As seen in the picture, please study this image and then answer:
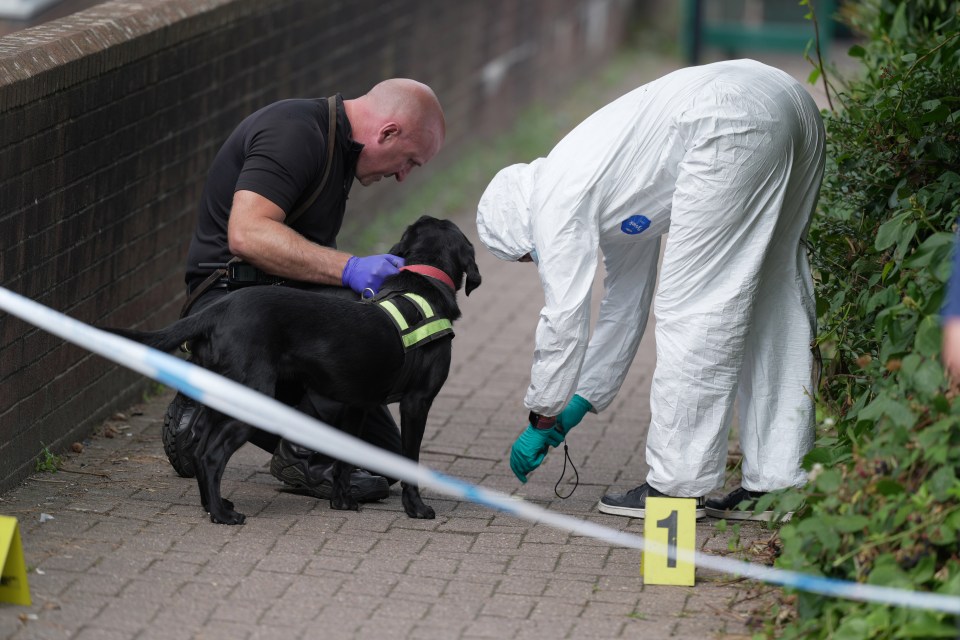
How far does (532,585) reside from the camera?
419 centimetres

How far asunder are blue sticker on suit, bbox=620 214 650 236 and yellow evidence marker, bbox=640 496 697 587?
3.42ft

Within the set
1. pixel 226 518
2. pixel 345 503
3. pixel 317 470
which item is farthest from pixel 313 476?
pixel 226 518

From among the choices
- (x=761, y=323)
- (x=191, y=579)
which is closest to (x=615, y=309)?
(x=761, y=323)

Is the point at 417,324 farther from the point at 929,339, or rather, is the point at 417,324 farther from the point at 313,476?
the point at 929,339

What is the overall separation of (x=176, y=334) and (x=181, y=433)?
678mm

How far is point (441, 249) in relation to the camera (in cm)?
484

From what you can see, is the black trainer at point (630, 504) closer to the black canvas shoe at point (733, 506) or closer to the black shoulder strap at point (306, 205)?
the black canvas shoe at point (733, 506)

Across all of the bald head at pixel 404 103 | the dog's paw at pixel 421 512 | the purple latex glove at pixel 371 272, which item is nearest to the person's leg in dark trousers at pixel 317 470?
the dog's paw at pixel 421 512

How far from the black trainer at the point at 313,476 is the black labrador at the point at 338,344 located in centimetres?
9

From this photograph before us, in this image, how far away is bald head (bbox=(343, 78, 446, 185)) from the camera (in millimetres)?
5105

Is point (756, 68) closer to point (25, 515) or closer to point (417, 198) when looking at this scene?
point (25, 515)

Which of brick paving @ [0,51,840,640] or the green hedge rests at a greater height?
the green hedge

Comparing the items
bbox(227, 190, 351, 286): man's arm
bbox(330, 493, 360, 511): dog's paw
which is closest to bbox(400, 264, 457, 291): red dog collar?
bbox(227, 190, 351, 286): man's arm

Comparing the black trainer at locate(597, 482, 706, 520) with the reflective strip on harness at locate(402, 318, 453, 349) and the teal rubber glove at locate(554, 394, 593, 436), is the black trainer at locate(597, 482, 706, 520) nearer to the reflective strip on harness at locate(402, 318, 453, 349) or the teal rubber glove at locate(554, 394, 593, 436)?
the teal rubber glove at locate(554, 394, 593, 436)
